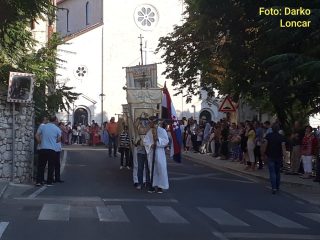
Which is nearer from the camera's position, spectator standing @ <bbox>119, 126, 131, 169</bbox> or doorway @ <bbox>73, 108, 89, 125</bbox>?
spectator standing @ <bbox>119, 126, 131, 169</bbox>

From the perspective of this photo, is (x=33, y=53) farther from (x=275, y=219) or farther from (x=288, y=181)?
Answer: (x=275, y=219)

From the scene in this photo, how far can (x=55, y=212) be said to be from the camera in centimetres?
1172

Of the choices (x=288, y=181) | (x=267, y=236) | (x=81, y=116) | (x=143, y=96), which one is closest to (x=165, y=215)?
(x=267, y=236)

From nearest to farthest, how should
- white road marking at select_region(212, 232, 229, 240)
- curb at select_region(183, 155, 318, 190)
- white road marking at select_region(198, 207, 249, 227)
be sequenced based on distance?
white road marking at select_region(212, 232, 229, 240)
white road marking at select_region(198, 207, 249, 227)
curb at select_region(183, 155, 318, 190)

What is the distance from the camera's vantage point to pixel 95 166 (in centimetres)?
2362

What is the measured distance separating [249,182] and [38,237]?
11.3 m

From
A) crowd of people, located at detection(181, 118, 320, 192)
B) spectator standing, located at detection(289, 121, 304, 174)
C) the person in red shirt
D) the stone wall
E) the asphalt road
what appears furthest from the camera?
the person in red shirt

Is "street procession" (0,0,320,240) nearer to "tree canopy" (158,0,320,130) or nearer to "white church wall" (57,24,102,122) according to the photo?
"tree canopy" (158,0,320,130)

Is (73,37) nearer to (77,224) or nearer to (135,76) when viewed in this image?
(135,76)

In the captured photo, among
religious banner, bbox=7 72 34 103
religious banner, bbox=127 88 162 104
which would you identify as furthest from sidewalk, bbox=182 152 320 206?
religious banner, bbox=7 72 34 103

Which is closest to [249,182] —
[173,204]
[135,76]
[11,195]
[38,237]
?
[135,76]

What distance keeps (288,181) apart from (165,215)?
7.96 m

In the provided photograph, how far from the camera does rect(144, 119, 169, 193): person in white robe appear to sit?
15789mm

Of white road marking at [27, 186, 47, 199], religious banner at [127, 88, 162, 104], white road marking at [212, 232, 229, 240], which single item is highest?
religious banner at [127, 88, 162, 104]
